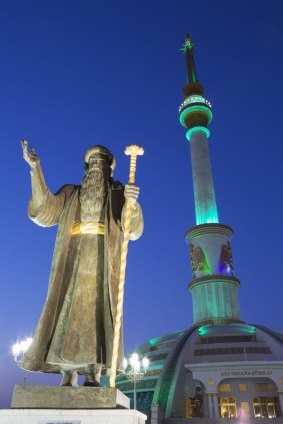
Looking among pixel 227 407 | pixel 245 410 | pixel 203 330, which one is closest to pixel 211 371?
pixel 227 407

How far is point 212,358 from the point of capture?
3023cm

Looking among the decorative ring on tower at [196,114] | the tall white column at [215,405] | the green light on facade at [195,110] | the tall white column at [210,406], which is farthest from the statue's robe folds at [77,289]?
the green light on facade at [195,110]

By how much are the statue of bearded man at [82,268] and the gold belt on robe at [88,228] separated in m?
0.01

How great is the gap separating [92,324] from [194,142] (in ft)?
162

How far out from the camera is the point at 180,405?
27.7 meters

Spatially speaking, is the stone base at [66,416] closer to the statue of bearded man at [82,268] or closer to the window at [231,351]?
the statue of bearded man at [82,268]

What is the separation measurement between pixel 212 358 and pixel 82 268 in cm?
2936

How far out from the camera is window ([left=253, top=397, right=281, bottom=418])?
27.3 m

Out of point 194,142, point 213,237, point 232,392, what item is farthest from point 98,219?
point 194,142

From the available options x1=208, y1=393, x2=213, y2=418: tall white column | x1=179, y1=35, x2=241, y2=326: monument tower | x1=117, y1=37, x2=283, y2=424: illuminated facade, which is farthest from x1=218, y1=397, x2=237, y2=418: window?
x1=179, y1=35, x2=241, y2=326: monument tower

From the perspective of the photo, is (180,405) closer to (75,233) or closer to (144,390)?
(144,390)

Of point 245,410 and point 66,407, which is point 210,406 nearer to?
point 245,410

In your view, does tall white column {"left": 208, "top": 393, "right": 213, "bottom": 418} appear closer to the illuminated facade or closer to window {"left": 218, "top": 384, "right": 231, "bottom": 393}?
the illuminated facade

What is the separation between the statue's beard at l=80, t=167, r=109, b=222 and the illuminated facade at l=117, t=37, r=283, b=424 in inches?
899
